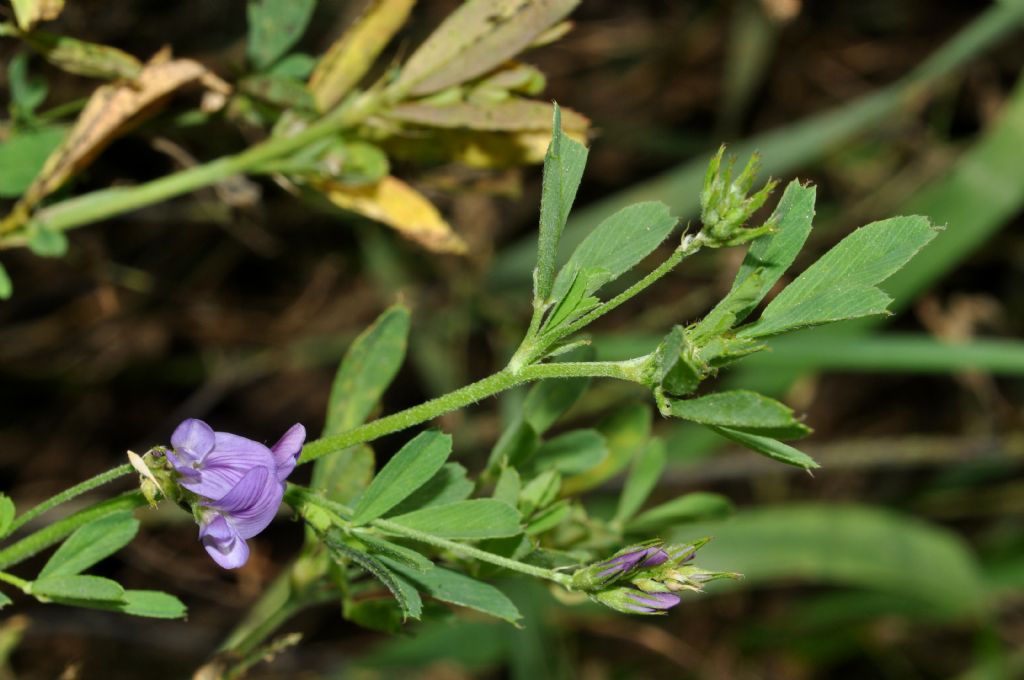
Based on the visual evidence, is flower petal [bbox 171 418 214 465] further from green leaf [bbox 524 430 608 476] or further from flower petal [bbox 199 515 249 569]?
green leaf [bbox 524 430 608 476]

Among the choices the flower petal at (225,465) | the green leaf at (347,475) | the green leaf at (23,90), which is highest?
the green leaf at (23,90)

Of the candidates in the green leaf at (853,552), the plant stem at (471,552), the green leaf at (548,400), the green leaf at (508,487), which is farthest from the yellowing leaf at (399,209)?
the green leaf at (853,552)

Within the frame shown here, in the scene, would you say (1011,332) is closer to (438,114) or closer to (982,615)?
(982,615)

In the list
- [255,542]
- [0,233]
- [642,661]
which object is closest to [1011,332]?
[642,661]

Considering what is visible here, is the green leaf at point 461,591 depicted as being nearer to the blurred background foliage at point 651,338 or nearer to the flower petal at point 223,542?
the flower petal at point 223,542

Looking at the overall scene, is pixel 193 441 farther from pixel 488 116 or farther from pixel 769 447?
pixel 488 116

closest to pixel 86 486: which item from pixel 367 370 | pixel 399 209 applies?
pixel 367 370

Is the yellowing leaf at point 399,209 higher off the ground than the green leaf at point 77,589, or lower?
higher
